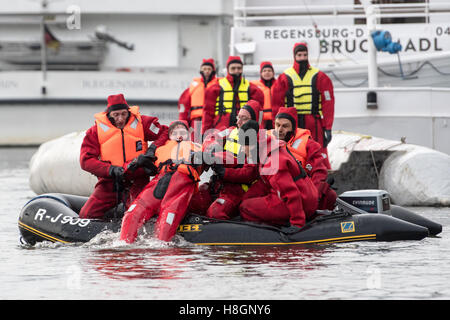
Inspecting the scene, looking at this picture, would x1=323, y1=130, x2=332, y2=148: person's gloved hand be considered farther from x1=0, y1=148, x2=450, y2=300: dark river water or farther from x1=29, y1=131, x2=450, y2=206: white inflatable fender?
x1=0, y1=148, x2=450, y2=300: dark river water

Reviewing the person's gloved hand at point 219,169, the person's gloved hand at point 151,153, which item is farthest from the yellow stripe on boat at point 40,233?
the person's gloved hand at point 219,169

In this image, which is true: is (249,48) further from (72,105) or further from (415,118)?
(72,105)

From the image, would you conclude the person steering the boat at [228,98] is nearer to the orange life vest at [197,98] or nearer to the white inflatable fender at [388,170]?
the orange life vest at [197,98]

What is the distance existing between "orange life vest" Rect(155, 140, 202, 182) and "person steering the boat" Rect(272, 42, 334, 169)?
10.4ft

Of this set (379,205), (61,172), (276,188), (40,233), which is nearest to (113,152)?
(40,233)

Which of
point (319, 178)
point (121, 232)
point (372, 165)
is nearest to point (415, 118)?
point (372, 165)

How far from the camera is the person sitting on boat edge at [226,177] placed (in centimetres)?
976

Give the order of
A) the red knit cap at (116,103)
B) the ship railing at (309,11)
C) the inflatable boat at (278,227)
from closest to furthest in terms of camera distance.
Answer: the inflatable boat at (278,227) → the red knit cap at (116,103) → the ship railing at (309,11)

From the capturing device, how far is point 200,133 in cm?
1424

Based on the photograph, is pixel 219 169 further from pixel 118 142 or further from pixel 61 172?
pixel 61 172

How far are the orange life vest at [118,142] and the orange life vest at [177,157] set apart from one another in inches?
11.8

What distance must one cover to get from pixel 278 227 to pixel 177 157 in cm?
117

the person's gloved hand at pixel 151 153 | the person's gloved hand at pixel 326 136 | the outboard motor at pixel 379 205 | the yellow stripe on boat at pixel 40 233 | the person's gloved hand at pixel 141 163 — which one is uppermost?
the person's gloved hand at pixel 326 136
